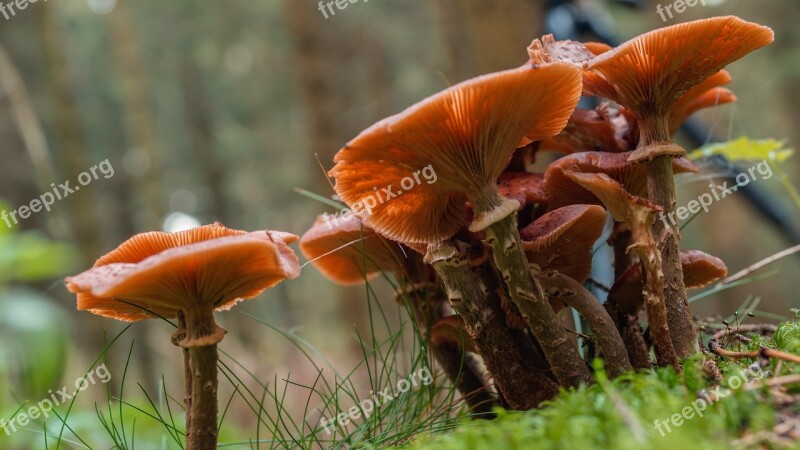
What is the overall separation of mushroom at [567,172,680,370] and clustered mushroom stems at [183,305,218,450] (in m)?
1.17

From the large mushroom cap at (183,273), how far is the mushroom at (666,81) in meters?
1.07

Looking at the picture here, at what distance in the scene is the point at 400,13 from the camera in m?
11.5

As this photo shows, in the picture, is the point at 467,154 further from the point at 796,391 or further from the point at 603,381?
the point at 796,391

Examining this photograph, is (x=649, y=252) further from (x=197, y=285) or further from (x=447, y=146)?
(x=197, y=285)

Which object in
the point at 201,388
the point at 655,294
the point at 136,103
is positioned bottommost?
the point at 655,294

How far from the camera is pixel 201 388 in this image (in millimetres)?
1759

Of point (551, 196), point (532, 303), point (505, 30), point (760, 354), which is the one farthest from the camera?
point (505, 30)

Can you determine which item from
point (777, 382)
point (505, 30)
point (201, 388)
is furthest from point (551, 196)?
point (505, 30)

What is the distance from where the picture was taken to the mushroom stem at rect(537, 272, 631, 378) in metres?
1.75

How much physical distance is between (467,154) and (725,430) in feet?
3.07

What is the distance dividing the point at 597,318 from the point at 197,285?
1.18 m

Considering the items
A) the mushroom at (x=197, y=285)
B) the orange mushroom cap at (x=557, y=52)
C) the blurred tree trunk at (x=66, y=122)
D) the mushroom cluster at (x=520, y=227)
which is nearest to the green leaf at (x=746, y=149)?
the mushroom cluster at (x=520, y=227)

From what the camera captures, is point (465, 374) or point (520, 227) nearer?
point (520, 227)

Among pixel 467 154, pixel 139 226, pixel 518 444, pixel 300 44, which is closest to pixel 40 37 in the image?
pixel 300 44
